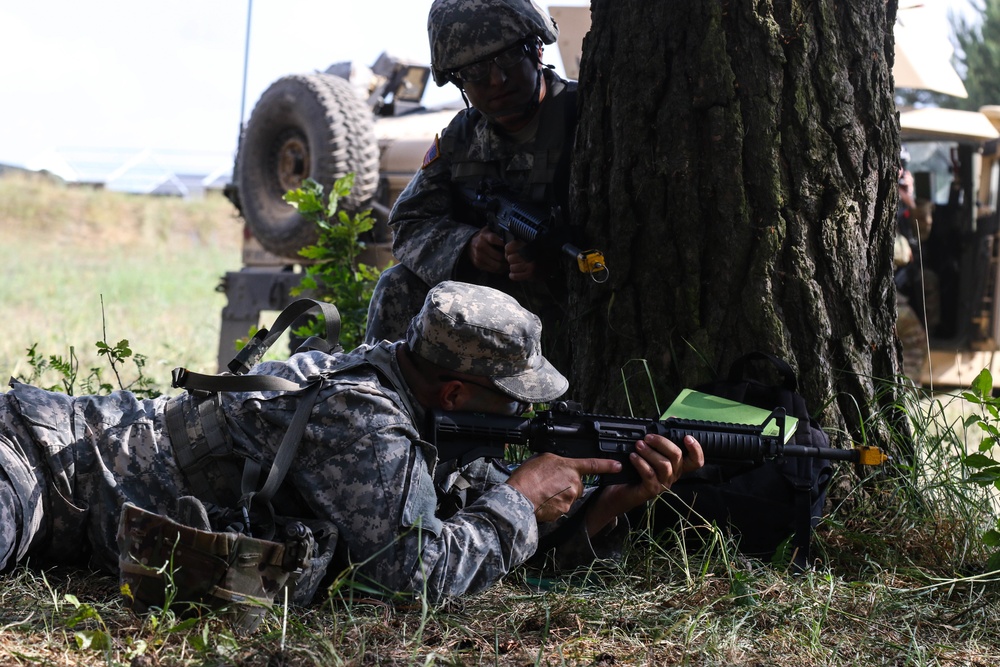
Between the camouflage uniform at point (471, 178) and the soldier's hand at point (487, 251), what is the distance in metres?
0.07

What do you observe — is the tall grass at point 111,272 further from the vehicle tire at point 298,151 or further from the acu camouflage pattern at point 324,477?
the acu camouflage pattern at point 324,477

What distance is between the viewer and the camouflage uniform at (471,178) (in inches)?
144

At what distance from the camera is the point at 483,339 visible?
2.44 meters

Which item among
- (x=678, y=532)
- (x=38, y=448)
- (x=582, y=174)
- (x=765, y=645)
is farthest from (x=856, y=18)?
(x=38, y=448)

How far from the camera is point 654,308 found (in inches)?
131

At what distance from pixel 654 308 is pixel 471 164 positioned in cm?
101

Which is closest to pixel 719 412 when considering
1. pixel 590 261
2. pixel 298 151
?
pixel 590 261

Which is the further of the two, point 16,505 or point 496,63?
point 496,63

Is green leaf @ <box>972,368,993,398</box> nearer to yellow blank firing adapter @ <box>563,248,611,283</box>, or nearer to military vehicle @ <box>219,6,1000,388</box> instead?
yellow blank firing adapter @ <box>563,248,611,283</box>

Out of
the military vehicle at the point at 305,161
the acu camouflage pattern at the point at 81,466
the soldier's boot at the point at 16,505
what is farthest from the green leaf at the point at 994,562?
the military vehicle at the point at 305,161

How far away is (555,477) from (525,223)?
1126mm

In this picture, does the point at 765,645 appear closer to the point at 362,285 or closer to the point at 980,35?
the point at 362,285

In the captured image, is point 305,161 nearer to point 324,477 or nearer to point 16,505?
point 16,505

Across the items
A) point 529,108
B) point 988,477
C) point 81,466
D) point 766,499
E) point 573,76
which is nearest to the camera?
point 81,466
